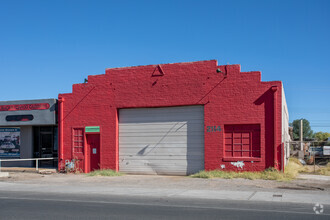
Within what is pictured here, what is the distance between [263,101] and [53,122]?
1322 cm

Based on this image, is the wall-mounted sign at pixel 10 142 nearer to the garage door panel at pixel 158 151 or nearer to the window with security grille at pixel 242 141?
the garage door panel at pixel 158 151

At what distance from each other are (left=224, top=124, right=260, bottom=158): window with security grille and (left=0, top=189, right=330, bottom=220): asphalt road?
24.5ft

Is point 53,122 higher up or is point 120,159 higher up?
point 53,122

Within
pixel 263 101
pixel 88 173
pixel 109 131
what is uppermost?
pixel 263 101

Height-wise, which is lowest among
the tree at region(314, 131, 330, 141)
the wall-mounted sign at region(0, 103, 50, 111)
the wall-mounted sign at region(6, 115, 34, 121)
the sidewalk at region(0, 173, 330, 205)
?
the tree at region(314, 131, 330, 141)

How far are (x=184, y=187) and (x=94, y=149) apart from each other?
8376mm

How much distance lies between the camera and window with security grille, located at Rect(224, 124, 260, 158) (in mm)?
19062

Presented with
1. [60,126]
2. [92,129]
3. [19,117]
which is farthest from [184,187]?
[19,117]

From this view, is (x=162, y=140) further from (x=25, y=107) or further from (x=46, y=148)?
(x=25, y=107)

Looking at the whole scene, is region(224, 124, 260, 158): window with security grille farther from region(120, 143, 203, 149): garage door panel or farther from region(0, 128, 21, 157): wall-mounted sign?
region(0, 128, 21, 157): wall-mounted sign

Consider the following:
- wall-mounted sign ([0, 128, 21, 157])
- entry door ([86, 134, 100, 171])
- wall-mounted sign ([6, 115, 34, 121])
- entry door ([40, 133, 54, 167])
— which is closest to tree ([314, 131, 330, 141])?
entry door ([40, 133, 54, 167])

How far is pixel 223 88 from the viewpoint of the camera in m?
19.7

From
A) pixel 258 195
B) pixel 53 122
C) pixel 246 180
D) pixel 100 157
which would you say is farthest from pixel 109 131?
pixel 258 195

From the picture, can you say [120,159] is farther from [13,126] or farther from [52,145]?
[13,126]
